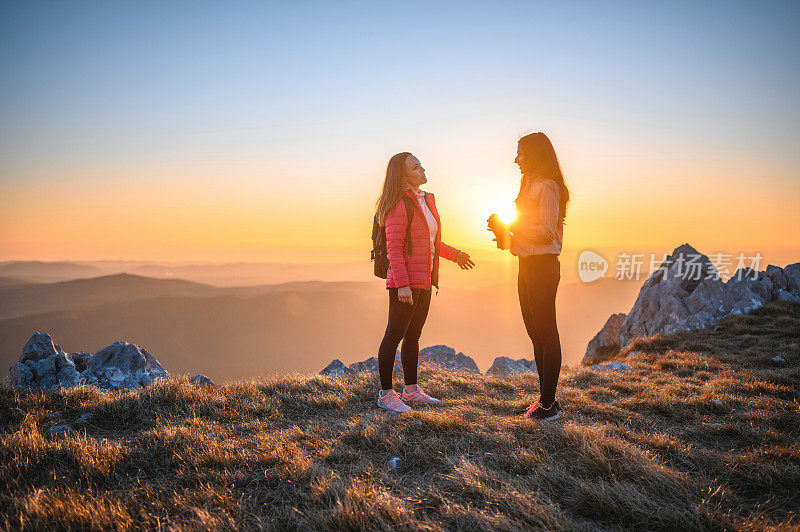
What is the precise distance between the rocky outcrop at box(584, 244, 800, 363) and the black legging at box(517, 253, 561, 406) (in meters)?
9.90

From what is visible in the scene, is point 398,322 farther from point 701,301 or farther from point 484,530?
point 701,301

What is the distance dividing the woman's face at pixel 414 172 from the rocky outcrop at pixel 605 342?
11.5 meters

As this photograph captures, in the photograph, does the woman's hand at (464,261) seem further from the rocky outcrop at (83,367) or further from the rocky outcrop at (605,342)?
the rocky outcrop at (605,342)

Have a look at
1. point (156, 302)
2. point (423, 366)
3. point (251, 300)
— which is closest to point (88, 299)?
point (156, 302)

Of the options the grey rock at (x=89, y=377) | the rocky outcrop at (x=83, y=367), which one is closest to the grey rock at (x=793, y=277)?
the rocky outcrop at (x=83, y=367)

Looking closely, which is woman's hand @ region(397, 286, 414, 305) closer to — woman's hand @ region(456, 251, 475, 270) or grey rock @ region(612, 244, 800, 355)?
woman's hand @ region(456, 251, 475, 270)

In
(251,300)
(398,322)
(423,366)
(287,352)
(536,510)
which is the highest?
(398,322)

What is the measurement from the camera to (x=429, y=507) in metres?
2.63

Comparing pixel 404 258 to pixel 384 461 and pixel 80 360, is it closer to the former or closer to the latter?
pixel 384 461

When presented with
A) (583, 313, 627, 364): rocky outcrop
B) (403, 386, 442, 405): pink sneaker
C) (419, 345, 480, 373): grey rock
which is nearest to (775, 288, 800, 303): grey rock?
(583, 313, 627, 364): rocky outcrop

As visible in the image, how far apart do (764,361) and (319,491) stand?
9544mm

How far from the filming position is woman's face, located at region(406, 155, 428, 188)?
15.8ft

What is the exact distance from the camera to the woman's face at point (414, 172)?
4.82m

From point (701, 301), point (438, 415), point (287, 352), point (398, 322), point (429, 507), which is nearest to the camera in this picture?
point (429, 507)
